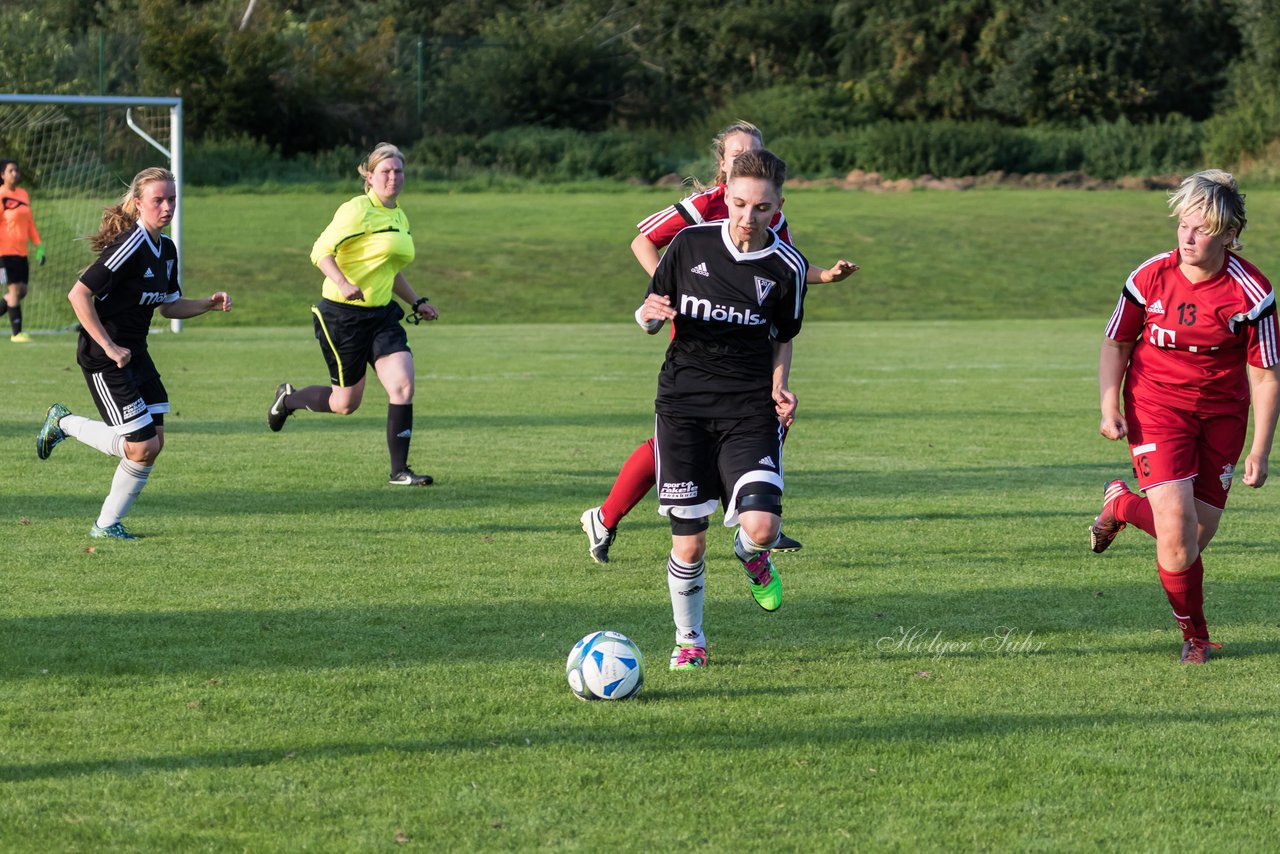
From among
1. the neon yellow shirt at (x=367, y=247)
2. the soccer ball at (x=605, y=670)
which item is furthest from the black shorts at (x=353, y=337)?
the soccer ball at (x=605, y=670)

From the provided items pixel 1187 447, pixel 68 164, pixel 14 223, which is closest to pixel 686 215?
pixel 1187 447

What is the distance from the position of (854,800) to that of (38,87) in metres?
39.5

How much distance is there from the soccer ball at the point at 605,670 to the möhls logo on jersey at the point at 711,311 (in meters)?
1.16

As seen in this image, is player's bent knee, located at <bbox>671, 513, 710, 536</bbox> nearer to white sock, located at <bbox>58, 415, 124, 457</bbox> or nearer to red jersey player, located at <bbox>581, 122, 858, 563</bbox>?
red jersey player, located at <bbox>581, 122, 858, 563</bbox>

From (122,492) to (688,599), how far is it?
141 inches

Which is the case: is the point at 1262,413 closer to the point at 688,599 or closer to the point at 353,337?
the point at 688,599

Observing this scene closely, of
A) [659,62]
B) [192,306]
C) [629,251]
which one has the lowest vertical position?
[629,251]

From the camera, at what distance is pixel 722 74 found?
193ft

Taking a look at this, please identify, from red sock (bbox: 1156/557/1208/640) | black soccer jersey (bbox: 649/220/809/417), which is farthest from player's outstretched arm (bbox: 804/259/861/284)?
red sock (bbox: 1156/557/1208/640)

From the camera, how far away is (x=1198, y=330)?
5426 mm

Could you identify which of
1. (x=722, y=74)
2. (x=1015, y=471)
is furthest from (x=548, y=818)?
(x=722, y=74)

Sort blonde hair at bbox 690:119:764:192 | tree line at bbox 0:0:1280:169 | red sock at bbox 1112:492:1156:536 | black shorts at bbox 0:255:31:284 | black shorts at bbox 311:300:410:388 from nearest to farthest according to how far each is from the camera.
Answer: red sock at bbox 1112:492:1156:536 < blonde hair at bbox 690:119:764:192 < black shorts at bbox 311:300:410:388 < black shorts at bbox 0:255:31:284 < tree line at bbox 0:0:1280:169

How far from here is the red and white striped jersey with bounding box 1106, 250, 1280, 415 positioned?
17.7ft

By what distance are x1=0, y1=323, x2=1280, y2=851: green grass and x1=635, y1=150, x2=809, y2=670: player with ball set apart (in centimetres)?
44
